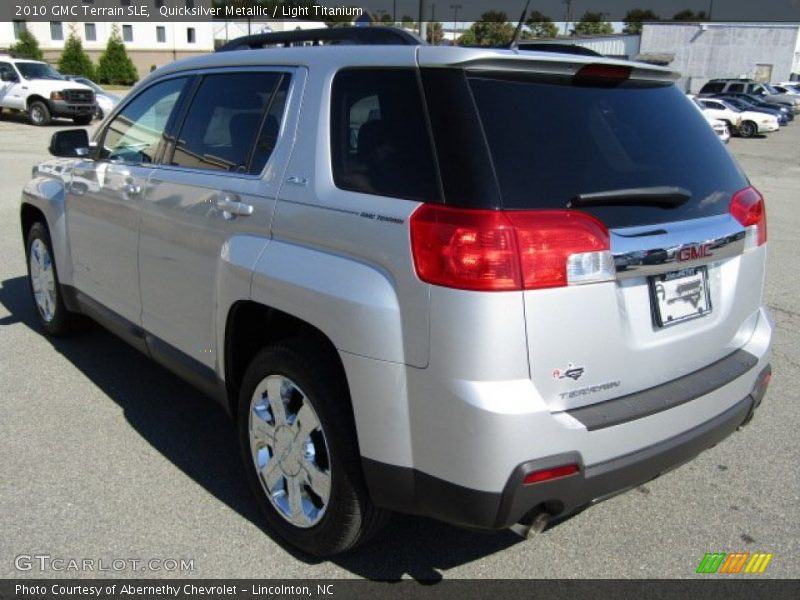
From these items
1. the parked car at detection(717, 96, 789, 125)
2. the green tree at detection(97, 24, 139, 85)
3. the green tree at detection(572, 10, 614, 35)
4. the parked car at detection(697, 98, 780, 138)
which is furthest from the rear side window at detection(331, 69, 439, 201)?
the green tree at detection(572, 10, 614, 35)

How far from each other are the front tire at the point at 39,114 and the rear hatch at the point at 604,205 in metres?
25.4

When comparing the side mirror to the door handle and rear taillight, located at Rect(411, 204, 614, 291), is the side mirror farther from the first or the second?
rear taillight, located at Rect(411, 204, 614, 291)

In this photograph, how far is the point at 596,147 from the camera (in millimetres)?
2482

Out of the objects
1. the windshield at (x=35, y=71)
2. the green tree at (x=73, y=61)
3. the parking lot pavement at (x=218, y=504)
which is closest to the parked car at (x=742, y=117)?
the windshield at (x=35, y=71)

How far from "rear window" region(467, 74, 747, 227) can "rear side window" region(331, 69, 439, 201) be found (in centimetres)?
22

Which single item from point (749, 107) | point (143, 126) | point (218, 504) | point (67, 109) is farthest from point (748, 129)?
point (218, 504)

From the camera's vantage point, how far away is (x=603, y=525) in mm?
3170

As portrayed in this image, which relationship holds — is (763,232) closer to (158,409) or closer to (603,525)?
(603,525)

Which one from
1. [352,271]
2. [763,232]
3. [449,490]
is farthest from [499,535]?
[763,232]

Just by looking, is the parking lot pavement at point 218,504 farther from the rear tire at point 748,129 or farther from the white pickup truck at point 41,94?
the rear tire at point 748,129

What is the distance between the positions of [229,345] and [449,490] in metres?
1.27

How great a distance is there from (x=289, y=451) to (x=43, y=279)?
3233 mm

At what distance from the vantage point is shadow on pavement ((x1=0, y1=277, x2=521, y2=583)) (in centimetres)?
295

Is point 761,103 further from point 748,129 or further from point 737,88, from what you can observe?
point 748,129
